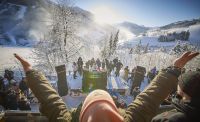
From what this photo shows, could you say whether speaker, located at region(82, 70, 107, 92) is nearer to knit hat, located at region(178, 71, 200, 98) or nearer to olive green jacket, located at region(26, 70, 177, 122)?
olive green jacket, located at region(26, 70, 177, 122)

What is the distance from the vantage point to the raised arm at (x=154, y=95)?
1.98 meters

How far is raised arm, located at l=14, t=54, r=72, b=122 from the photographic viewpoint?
1.98m

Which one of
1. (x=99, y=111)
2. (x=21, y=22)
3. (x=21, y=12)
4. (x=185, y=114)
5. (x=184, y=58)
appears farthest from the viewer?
(x=21, y=12)

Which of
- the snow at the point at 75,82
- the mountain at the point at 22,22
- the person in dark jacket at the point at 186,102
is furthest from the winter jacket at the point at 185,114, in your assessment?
the mountain at the point at 22,22

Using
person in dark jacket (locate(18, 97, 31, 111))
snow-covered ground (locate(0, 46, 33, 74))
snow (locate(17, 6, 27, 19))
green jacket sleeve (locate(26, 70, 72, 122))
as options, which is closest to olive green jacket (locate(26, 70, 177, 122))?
green jacket sleeve (locate(26, 70, 72, 122))

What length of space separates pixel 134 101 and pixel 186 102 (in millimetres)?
460

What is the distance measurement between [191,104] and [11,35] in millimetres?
141722

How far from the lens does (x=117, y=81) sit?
22.8 meters

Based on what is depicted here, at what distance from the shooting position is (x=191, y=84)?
6.37 ft

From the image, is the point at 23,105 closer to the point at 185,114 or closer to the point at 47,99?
the point at 47,99

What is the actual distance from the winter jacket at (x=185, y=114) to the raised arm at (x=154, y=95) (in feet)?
0.50

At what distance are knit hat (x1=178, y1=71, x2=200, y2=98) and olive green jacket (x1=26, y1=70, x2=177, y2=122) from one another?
20 cm

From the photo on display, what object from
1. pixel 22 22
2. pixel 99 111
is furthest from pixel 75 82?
pixel 22 22

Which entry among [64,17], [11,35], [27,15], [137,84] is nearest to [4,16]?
[27,15]
